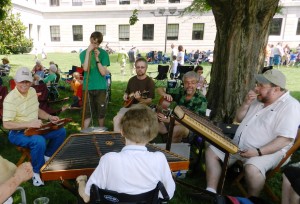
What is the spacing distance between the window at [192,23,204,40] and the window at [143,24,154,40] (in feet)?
16.9

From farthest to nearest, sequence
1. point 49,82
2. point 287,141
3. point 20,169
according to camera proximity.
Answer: point 49,82
point 287,141
point 20,169

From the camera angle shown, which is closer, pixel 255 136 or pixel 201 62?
pixel 255 136

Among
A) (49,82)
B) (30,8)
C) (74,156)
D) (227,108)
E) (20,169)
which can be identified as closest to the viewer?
(20,169)

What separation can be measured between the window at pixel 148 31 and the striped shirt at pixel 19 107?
98.1ft

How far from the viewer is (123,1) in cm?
3212

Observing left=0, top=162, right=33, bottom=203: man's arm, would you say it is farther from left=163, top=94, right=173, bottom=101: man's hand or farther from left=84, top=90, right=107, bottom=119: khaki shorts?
left=84, top=90, right=107, bottom=119: khaki shorts

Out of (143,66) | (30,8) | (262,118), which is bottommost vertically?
(262,118)

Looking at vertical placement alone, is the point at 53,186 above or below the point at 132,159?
below

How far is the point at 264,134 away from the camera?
2840 millimetres

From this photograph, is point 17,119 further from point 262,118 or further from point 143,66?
point 262,118

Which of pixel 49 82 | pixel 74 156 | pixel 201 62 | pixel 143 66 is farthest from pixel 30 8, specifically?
pixel 74 156

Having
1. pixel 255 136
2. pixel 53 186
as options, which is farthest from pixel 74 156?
pixel 255 136

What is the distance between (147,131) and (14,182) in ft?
3.23

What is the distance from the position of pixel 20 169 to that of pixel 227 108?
4.17 meters
